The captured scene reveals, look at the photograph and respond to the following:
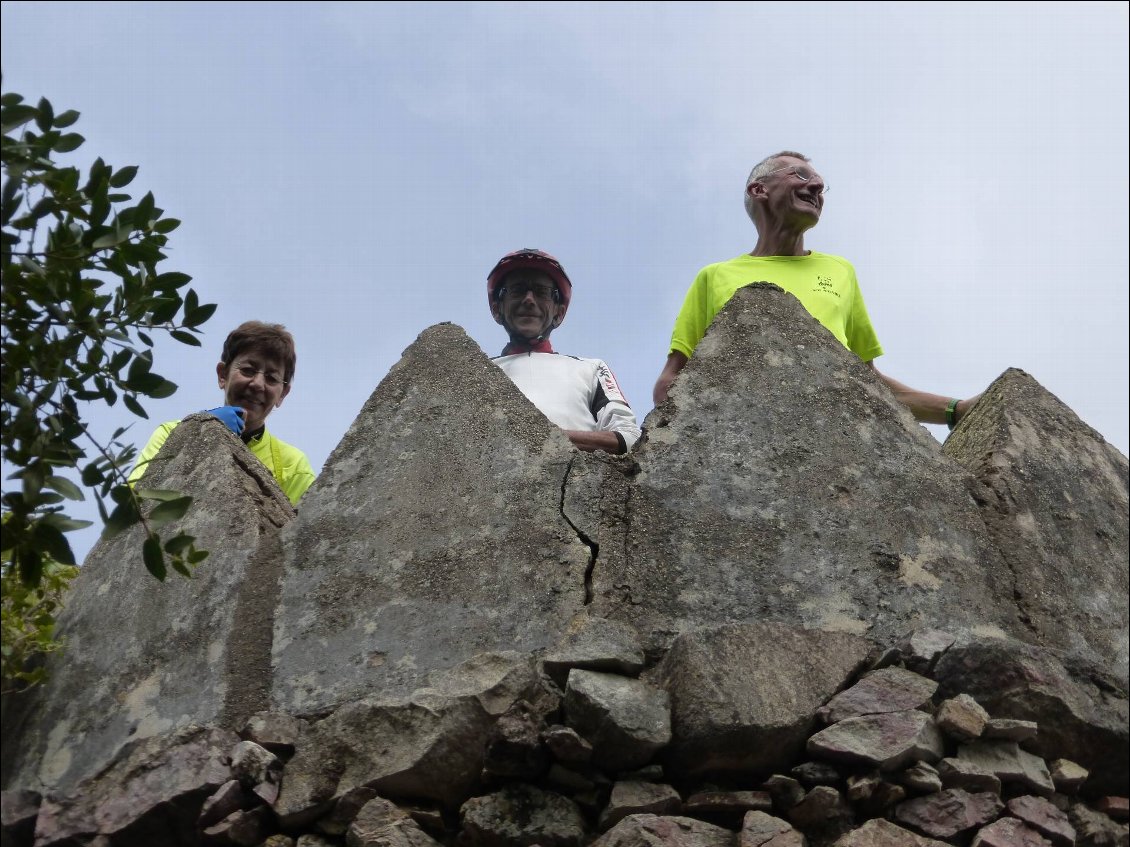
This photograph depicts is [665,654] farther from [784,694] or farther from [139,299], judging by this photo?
[139,299]

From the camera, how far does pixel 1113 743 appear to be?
380 cm

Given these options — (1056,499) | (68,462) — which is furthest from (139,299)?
(1056,499)

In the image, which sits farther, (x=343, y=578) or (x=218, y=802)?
(x=343, y=578)

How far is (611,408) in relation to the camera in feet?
15.4

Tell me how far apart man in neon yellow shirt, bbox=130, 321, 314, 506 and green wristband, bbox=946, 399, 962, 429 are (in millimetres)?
1839

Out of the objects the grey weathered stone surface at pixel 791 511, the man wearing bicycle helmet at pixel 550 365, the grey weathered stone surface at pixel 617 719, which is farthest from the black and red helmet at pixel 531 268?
the grey weathered stone surface at pixel 617 719

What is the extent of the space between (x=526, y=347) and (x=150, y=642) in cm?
154

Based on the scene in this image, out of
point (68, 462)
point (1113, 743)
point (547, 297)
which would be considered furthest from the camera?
point (547, 297)

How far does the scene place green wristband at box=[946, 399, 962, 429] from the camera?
4762mm

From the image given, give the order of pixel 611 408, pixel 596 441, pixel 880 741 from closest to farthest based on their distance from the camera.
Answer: pixel 880 741 < pixel 596 441 < pixel 611 408

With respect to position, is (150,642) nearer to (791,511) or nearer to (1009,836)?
(791,511)

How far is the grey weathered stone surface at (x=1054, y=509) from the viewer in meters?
3.99

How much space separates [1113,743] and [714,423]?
1167mm

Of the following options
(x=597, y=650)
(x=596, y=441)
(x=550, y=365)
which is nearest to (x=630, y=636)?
(x=597, y=650)
